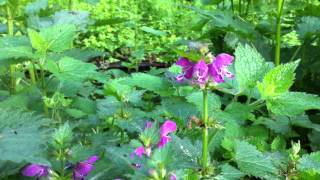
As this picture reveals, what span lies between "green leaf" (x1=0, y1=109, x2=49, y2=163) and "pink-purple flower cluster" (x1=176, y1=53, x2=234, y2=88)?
0.24m

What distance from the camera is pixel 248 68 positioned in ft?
3.99

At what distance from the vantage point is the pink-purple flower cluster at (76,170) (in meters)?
1.02

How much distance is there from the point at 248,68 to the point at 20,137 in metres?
0.51

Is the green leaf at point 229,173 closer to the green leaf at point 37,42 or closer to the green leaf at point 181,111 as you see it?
the green leaf at point 181,111

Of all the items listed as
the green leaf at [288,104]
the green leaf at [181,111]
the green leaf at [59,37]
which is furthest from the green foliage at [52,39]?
the green leaf at [288,104]

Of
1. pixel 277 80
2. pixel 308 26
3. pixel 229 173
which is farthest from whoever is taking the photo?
pixel 308 26

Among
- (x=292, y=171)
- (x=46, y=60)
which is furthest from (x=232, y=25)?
(x=292, y=171)

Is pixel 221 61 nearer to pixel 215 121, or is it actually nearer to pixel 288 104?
pixel 215 121

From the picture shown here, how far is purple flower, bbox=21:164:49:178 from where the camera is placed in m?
1.02

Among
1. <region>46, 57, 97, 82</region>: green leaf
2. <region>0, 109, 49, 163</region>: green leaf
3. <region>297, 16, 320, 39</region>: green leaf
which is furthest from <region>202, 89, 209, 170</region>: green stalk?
<region>297, 16, 320, 39</region>: green leaf

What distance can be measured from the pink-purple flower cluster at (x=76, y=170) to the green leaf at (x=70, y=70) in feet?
1.31

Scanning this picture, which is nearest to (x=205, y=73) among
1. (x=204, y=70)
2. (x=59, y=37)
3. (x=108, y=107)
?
(x=204, y=70)

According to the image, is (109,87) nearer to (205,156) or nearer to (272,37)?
(205,156)

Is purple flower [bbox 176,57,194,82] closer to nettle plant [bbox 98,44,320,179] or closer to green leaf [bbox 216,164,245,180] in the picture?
nettle plant [bbox 98,44,320,179]
